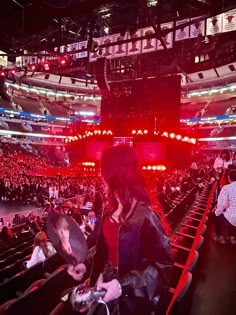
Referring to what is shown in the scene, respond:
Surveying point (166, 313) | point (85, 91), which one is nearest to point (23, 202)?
point (166, 313)

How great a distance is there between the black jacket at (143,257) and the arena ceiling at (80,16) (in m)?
10.8

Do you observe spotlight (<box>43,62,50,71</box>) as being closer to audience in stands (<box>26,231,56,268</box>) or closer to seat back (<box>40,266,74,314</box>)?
audience in stands (<box>26,231,56,268</box>)

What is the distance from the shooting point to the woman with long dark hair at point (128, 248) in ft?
4.91

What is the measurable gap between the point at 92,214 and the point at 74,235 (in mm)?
4548

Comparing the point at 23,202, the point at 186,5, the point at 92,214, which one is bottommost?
the point at 23,202

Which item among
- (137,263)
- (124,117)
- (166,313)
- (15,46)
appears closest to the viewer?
(137,263)

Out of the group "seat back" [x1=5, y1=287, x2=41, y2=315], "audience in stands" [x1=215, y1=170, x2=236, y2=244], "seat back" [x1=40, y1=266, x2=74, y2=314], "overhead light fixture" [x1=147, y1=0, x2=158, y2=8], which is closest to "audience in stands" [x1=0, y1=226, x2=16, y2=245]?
"seat back" [x1=40, y1=266, x2=74, y2=314]

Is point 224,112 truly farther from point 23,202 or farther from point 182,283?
point 182,283

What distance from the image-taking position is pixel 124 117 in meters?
19.0

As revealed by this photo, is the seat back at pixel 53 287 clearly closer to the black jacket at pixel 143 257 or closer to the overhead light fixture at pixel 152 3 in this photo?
the black jacket at pixel 143 257

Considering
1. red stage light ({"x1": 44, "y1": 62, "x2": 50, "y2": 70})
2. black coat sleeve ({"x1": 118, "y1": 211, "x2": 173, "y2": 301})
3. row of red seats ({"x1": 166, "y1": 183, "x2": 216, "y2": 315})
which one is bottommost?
row of red seats ({"x1": 166, "y1": 183, "x2": 216, "y2": 315})

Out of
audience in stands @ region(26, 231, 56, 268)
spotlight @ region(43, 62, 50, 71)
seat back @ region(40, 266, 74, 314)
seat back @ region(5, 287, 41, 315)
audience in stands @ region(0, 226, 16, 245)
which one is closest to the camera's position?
seat back @ region(5, 287, 41, 315)

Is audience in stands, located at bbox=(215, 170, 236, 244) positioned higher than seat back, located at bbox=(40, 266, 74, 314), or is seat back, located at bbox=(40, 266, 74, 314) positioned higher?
audience in stands, located at bbox=(215, 170, 236, 244)

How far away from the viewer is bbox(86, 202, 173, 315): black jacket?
1494 millimetres
